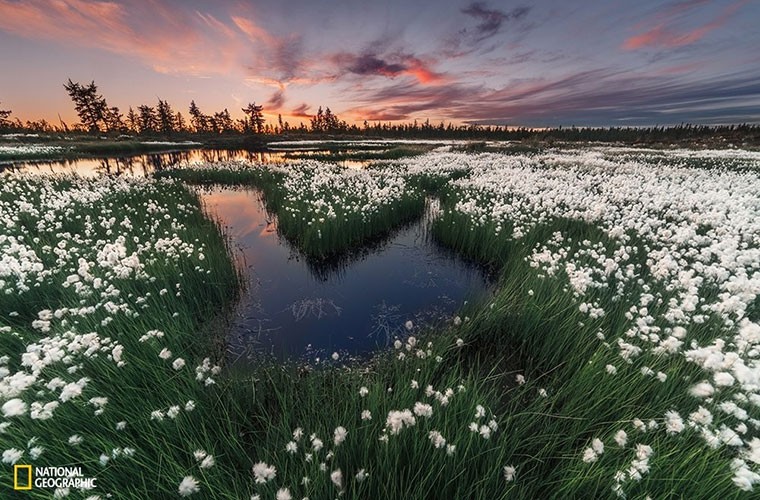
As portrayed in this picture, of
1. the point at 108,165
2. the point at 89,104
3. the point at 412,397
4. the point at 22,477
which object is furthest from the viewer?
the point at 89,104

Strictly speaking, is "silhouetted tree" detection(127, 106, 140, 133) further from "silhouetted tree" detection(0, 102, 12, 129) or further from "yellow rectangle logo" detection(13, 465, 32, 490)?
"yellow rectangle logo" detection(13, 465, 32, 490)

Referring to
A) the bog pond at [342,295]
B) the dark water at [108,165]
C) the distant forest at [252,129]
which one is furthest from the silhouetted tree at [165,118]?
the bog pond at [342,295]

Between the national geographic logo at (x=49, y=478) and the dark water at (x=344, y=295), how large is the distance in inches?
107

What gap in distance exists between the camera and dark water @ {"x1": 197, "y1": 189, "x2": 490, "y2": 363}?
5754 mm

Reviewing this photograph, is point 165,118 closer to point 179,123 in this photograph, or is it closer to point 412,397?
point 179,123

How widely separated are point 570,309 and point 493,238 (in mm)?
4460

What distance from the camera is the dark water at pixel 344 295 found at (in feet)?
18.9

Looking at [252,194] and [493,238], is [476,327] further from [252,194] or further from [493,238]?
[252,194]

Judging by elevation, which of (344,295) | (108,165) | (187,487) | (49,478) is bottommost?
(344,295)

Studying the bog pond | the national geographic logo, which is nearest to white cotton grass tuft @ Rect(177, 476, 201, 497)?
the national geographic logo

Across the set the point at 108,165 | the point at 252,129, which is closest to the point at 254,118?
the point at 252,129

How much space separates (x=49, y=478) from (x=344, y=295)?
5.51m

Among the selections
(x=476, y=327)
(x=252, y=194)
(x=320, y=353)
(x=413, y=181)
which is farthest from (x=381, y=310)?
(x=252, y=194)

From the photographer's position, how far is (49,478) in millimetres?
2307
